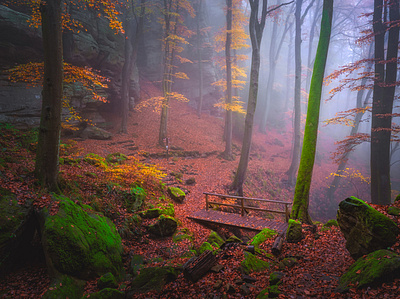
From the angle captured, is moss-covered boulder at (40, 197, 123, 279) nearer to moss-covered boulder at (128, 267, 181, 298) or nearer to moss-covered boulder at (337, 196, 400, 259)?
moss-covered boulder at (128, 267, 181, 298)

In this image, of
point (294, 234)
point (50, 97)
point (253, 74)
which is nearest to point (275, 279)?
point (294, 234)

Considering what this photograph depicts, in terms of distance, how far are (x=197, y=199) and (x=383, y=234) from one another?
7.46 metres

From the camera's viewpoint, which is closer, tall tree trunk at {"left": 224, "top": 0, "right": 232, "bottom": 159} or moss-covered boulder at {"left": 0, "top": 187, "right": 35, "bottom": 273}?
moss-covered boulder at {"left": 0, "top": 187, "right": 35, "bottom": 273}

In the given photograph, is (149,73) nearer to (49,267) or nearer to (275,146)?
(275,146)

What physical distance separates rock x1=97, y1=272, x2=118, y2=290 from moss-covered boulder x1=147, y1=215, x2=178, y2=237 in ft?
7.49

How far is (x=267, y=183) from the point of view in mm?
15781

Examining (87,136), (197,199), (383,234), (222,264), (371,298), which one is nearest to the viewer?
(371,298)

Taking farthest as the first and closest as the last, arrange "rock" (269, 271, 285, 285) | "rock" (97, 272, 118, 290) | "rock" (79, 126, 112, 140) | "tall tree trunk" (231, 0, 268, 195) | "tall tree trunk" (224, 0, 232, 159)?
"tall tree trunk" (224, 0, 232, 159) → "rock" (79, 126, 112, 140) → "tall tree trunk" (231, 0, 268, 195) → "rock" (97, 272, 118, 290) → "rock" (269, 271, 285, 285)

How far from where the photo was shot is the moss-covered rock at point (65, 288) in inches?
141

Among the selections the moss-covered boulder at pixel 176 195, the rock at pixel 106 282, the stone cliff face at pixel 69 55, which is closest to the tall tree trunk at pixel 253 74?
the moss-covered boulder at pixel 176 195

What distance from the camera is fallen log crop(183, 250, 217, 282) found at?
4391mm

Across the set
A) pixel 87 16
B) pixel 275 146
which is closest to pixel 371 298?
pixel 87 16

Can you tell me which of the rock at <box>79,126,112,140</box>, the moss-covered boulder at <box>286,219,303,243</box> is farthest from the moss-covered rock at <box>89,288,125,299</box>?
the rock at <box>79,126,112,140</box>

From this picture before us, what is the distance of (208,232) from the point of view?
25.2ft
